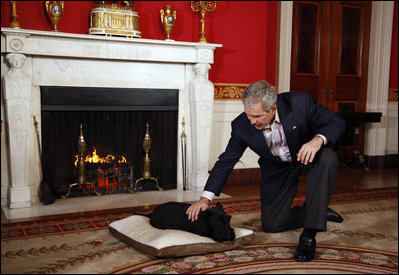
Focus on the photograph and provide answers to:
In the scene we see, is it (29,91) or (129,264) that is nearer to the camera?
(129,264)

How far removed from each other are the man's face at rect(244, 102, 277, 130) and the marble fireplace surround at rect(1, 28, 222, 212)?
1558mm

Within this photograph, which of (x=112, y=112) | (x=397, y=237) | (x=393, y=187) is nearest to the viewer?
(x=397, y=237)

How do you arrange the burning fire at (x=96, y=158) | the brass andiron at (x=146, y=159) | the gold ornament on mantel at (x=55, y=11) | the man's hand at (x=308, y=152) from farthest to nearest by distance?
the brass andiron at (x=146, y=159) < the burning fire at (x=96, y=158) < the gold ornament on mantel at (x=55, y=11) < the man's hand at (x=308, y=152)

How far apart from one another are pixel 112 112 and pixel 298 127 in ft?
5.61

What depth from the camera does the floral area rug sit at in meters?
1.86

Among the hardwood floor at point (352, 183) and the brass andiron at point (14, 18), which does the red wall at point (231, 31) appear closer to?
the brass andiron at point (14, 18)

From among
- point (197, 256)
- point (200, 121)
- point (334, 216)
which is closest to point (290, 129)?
point (197, 256)

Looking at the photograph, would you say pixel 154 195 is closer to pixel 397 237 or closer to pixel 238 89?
pixel 238 89

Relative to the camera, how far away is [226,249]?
2.07 meters

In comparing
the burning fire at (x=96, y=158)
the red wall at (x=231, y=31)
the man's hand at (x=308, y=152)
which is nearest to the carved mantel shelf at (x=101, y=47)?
the red wall at (x=231, y=31)

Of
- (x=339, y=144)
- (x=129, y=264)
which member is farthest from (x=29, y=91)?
(x=339, y=144)

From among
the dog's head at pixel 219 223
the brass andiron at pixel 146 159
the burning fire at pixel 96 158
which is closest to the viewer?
the dog's head at pixel 219 223

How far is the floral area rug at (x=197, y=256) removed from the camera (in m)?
1.86

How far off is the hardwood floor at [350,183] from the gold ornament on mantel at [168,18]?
4.43 feet
